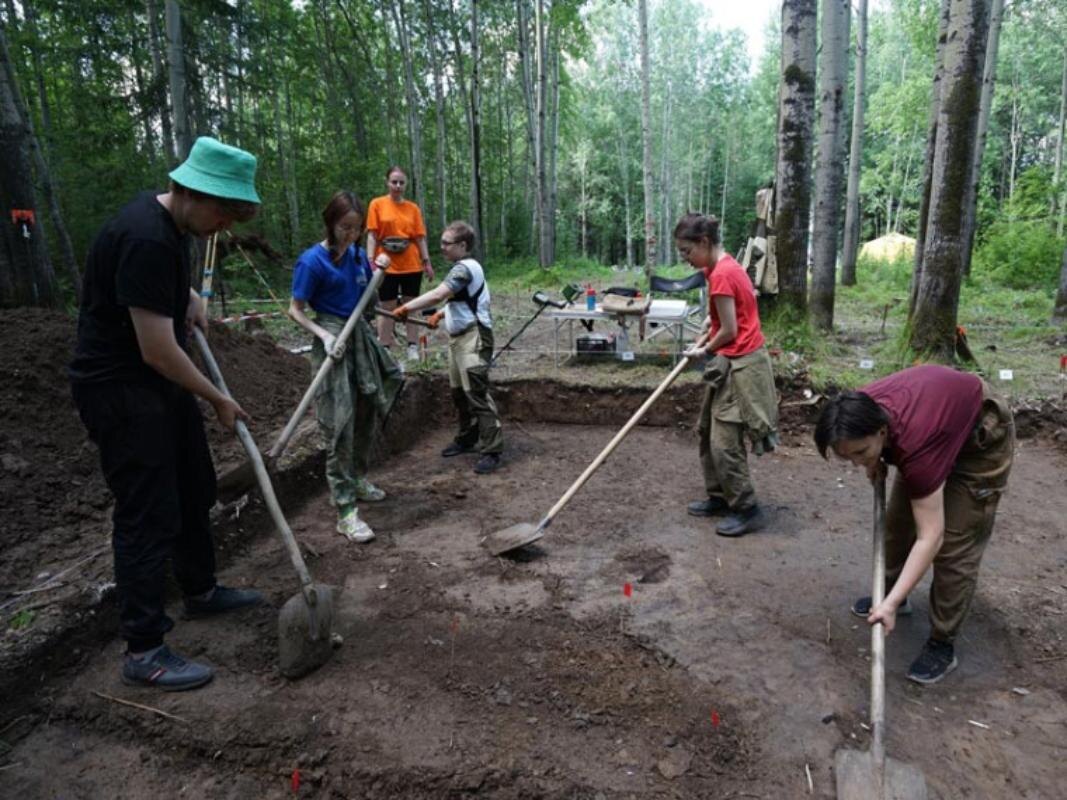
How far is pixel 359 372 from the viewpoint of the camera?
3832 mm

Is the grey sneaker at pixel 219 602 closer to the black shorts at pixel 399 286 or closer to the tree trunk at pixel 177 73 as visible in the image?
the black shorts at pixel 399 286

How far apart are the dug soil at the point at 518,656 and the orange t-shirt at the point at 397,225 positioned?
3.06m

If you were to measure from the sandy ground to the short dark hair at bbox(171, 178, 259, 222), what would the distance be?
5.98ft

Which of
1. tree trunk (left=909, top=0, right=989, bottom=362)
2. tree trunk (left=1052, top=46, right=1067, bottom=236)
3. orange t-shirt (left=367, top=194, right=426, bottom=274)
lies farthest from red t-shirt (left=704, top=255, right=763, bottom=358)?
tree trunk (left=1052, top=46, right=1067, bottom=236)

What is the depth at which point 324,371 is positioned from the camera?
137 inches

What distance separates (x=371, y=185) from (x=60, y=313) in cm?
1393

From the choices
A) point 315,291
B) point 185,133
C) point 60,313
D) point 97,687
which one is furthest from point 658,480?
point 185,133

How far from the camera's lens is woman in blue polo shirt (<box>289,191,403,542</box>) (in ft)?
11.9

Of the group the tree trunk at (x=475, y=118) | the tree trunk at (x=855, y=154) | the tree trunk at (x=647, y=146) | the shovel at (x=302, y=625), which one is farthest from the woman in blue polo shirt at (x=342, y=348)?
the tree trunk at (x=855, y=154)

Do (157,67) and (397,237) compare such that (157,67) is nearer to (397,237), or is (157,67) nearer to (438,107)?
(397,237)

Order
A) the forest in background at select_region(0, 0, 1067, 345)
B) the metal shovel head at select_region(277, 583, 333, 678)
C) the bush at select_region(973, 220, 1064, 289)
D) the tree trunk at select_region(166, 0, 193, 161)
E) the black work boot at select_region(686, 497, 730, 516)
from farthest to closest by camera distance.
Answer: the bush at select_region(973, 220, 1064, 289), the forest in background at select_region(0, 0, 1067, 345), the tree trunk at select_region(166, 0, 193, 161), the black work boot at select_region(686, 497, 730, 516), the metal shovel head at select_region(277, 583, 333, 678)

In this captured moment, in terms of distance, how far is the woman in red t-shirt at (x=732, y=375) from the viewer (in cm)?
364

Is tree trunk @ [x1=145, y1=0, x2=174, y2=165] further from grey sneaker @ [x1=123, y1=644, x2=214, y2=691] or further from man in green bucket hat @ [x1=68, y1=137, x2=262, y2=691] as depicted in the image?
grey sneaker @ [x1=123, y1=644, x2=214, y2=691]

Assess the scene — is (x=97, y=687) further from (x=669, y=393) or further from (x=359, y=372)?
(x=669, y=393)
